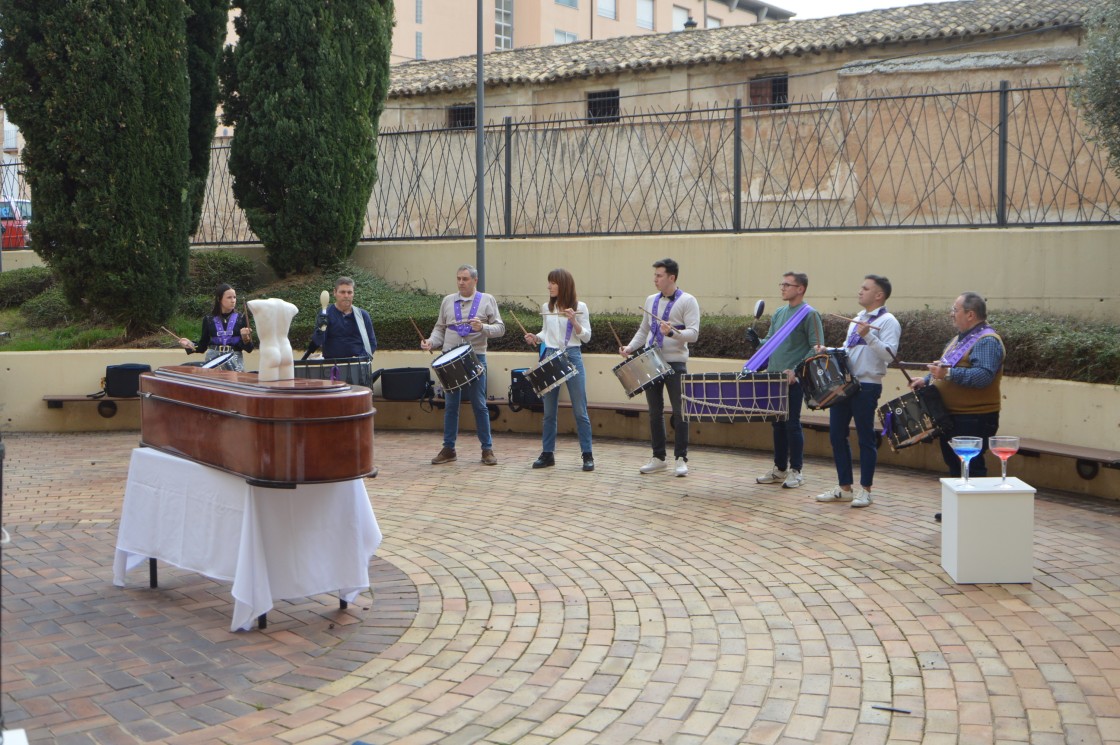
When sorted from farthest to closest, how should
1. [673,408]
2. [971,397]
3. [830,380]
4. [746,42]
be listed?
[746,42] < [673,408] < [830,380] < [971,397]

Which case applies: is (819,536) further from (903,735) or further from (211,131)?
(211,131)

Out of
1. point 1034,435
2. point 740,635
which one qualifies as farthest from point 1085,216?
point 740,635

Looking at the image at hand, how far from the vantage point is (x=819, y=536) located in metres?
7.44

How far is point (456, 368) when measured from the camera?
9.66 metres

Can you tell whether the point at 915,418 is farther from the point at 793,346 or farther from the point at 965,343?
the point at 793,346

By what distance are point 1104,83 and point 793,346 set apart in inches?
189

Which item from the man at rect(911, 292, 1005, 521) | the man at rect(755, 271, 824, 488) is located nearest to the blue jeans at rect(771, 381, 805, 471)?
the man at rect(755, 271, 824, 488)

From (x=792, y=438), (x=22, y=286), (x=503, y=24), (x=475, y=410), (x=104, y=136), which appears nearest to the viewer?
(x=792, y=438)

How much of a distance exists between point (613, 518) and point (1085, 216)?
7399 millimetres

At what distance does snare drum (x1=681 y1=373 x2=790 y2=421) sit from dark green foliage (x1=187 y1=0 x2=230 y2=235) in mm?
9418

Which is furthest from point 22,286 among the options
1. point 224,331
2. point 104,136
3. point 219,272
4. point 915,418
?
point 915,418

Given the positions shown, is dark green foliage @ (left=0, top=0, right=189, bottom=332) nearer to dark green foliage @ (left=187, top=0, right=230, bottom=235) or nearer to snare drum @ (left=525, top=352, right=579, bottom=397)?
dark green foliage @ (left=187, top=0, right=230, bottom=235)

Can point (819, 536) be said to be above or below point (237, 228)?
below

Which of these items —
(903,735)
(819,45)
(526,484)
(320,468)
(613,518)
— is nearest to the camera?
(903,735)
